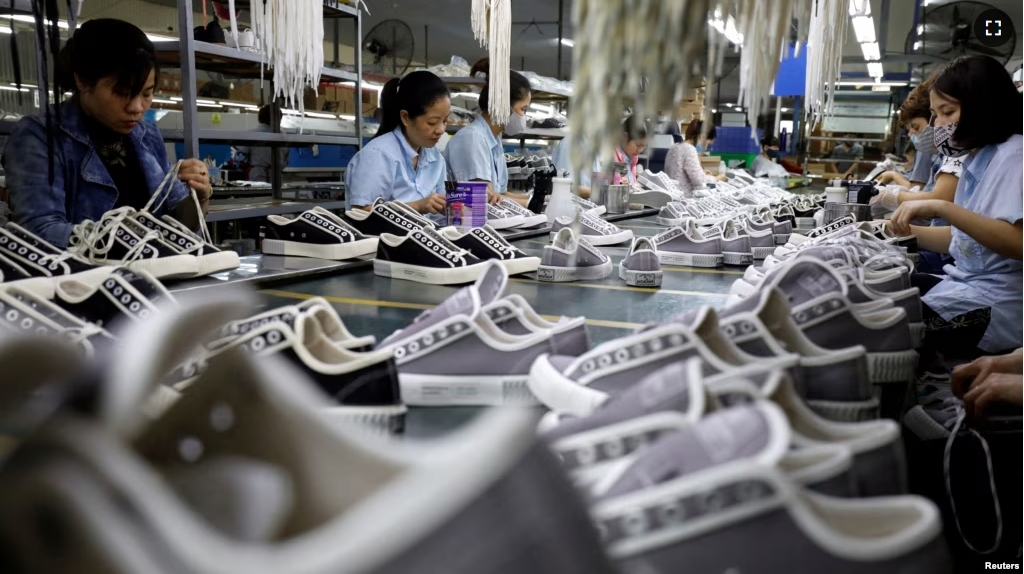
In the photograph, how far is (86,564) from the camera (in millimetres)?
371

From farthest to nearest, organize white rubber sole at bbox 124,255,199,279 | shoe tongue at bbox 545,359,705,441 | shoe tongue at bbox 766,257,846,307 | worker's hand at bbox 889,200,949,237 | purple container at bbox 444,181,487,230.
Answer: purple container at bbox 444,181,487,230 → worker's hand at bbox 889,200,949,237 → white rubber sole at bbox 124,255,199,279 → shoe tongue at bbox 766,257,846,307 → shoe tongue at bbox 545,359,705,441

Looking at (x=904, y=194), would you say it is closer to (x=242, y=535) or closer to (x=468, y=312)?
(x=468, y=312)

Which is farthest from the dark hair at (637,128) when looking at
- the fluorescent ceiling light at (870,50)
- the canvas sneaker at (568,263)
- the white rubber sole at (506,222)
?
the fluorescent ceiling light at (870,50)

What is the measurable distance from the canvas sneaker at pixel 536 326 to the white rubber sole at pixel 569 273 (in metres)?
0.93

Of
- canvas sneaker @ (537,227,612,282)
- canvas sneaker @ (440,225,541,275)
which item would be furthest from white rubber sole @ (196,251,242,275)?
canvas sneaker @ (537,227,612,282)

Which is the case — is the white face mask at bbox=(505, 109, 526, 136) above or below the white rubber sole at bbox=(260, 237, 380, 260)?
above

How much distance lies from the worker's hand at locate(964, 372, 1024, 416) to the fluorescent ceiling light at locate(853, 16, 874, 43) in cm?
654

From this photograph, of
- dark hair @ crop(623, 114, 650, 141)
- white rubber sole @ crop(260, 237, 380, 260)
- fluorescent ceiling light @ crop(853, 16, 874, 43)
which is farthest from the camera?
fluorescent ceiling light @ crop(853, 16, 874, 43)

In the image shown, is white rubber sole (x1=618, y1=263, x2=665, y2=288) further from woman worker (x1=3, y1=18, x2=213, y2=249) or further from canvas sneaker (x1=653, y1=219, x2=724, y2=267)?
woman worker (x1=3, y1=18, x2=213, y2=249)

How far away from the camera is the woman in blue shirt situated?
10.3 feet

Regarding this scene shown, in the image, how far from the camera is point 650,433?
22.1 inches

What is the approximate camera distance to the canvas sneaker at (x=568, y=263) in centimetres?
210

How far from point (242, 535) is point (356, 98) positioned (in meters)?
4.25

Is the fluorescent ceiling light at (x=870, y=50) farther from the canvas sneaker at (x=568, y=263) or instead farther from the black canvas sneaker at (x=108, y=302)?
the black canvas sneaker at (x=108, y=302)
